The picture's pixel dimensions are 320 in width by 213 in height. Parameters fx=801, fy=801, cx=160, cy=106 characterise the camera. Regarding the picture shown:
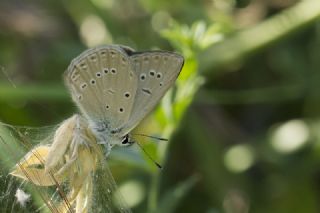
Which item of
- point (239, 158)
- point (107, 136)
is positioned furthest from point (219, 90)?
point (107, 136)

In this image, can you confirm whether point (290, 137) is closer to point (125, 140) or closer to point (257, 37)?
point (257, 37)

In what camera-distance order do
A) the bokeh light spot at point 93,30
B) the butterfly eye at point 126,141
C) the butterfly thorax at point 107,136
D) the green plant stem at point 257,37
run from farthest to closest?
the bokeh light spot at point 93,30, the green plant stem at point 257,37, the butterfly eye at point 126,141, the butterfly thorax at point 107,136

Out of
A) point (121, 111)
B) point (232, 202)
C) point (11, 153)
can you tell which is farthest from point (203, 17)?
point (11, 153)

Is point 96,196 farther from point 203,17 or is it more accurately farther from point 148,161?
point 203,17

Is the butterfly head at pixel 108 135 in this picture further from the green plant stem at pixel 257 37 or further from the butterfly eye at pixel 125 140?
the green plant stem at pixel 257 37

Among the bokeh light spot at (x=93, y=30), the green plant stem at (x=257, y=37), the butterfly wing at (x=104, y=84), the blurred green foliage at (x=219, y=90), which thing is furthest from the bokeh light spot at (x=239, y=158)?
the butterfly wing at (x=104, y=84)

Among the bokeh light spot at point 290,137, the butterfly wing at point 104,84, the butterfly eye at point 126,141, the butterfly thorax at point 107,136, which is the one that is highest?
the butterfly wing at point 104,84

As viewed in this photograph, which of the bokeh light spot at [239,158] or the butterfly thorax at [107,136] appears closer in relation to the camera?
the butterfly thorax at [107,136]

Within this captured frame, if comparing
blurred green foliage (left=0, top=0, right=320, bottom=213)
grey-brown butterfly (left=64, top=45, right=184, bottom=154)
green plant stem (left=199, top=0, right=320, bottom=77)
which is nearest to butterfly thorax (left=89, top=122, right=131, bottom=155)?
grey-brown butterfly (left=64, top=45, right=184, bottom=154)

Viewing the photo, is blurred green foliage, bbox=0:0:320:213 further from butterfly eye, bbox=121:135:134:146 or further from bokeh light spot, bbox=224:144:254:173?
butterfly eye, bbox=121:135:134:146
